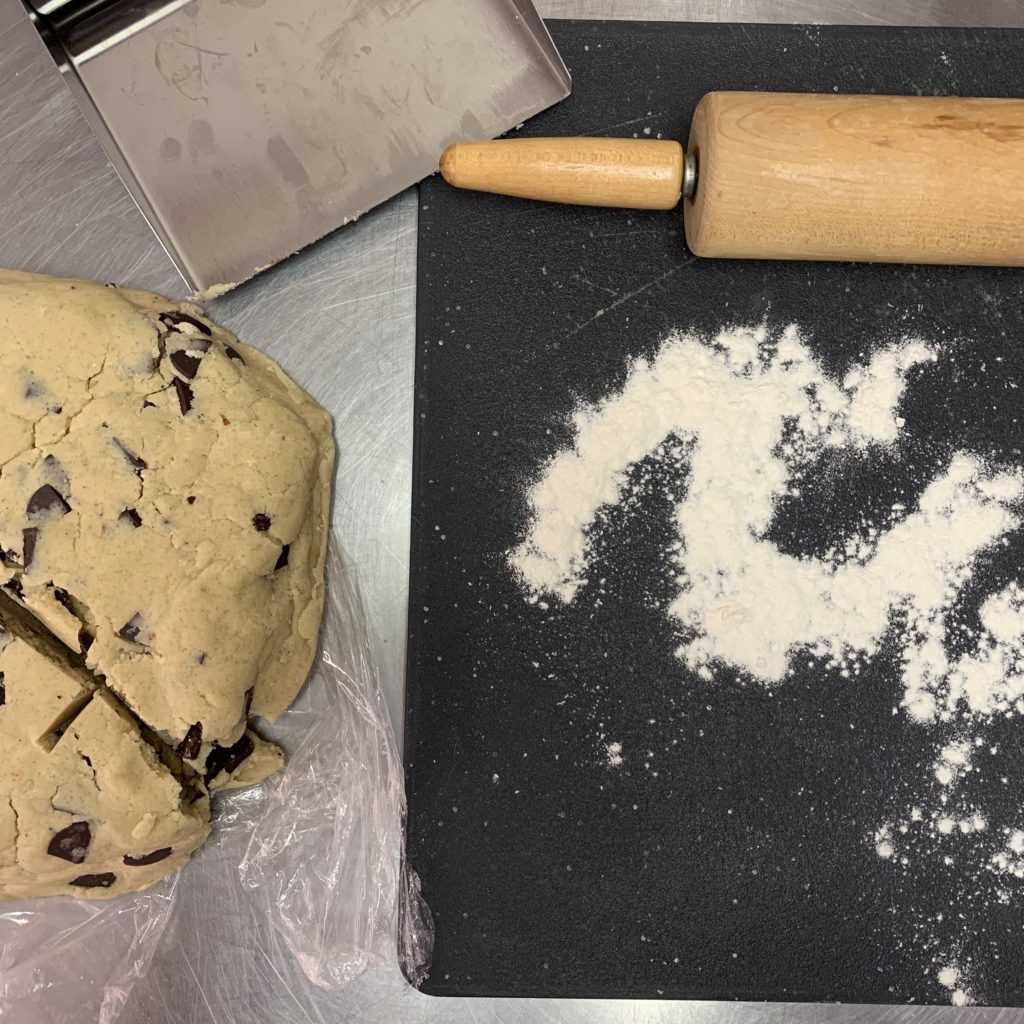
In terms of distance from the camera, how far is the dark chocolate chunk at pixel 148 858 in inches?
31.1

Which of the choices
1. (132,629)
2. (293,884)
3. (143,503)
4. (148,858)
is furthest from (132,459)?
(293,884)

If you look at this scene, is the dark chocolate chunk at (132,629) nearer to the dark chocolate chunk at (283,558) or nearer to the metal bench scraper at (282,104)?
the dark chocolate chunk at (283,558)

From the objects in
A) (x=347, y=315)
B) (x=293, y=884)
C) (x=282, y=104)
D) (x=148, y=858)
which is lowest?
(x=293, y=884)

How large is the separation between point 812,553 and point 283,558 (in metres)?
0.58

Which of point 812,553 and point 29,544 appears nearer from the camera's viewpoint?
point 29,544

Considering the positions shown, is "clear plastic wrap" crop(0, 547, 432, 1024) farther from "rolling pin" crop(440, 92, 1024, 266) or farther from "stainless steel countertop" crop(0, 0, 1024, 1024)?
"rolling pin" crop(440, 92, 1024, 266)

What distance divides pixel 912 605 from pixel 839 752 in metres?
0.18

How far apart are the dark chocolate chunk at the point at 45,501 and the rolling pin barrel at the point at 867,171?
69cm

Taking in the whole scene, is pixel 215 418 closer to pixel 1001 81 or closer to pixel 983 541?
pixel 983 541

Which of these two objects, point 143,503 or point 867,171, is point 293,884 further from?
point 867,171

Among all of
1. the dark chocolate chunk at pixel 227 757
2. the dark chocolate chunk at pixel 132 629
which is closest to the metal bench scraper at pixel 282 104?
the dark chocolate chunk at pixel 132 629

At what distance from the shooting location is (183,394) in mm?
780

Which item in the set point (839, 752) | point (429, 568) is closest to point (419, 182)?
point (429, 568)

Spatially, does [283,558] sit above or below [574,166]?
below
